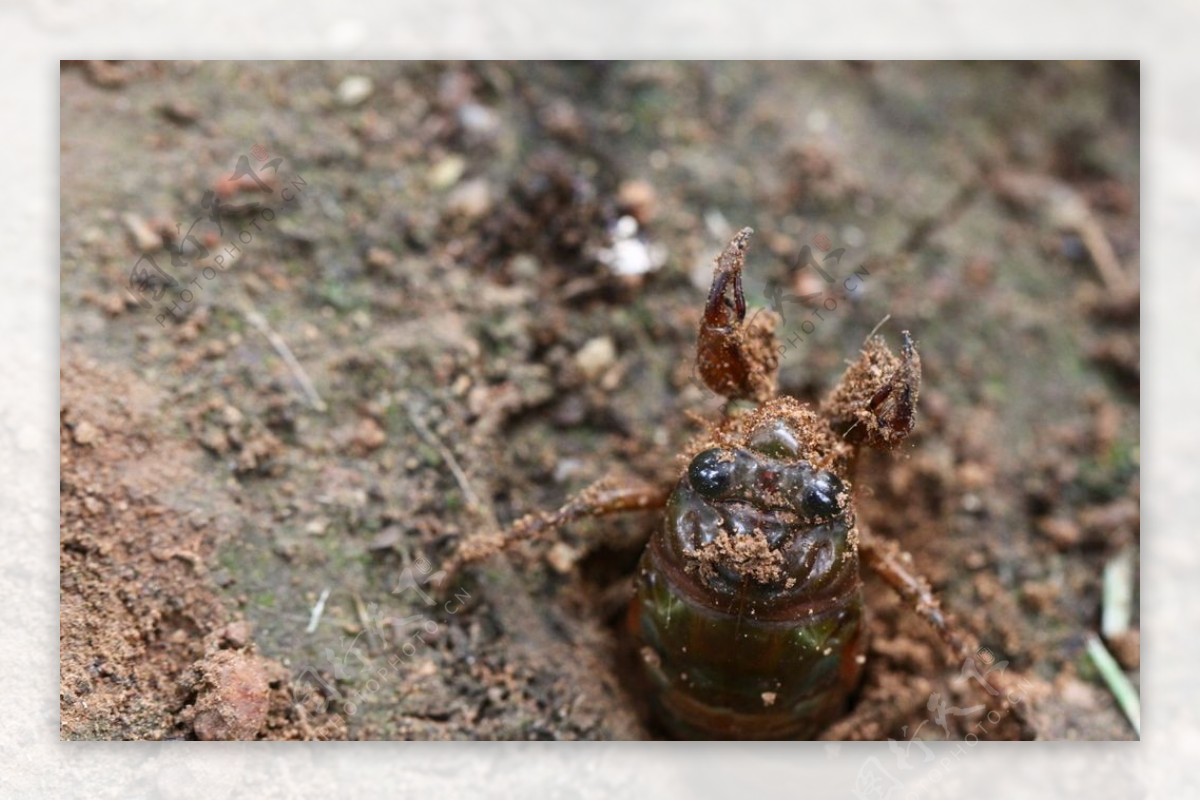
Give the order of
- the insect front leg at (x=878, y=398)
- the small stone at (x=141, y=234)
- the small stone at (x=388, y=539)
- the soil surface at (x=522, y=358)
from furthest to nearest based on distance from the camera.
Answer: the small stone at (x=141, y=234), the small stone at (x=388, y=539), the soil surface at (x=522, y=358), the insect front leg at (x=878, y=398)

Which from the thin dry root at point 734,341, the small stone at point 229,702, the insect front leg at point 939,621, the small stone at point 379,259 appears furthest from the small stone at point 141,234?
the insect front leg at point 939,621

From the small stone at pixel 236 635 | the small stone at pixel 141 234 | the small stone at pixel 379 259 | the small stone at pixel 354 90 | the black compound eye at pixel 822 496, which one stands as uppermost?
the small stone at pixel 354 90

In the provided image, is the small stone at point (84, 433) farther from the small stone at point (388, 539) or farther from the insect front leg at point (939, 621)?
the insect front leg at point (939, 621)

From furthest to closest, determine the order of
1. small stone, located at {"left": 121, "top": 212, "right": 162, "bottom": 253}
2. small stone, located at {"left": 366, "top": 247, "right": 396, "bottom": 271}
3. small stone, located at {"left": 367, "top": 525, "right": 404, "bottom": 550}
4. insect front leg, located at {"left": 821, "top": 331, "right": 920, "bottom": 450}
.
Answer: small stone, located at {"left": 366, "top": 247, "right": 396, "bottom": 271}
small stone, located at {"left": 121, "top": 212, "right": 162, "bottom": 253}
small stone, located at {"left": 367, "top": 525, "right": 404, "bottom": 550}
insect front leg, located at {"left": 821, "top": 331, "right": 920, "bottom": 450}

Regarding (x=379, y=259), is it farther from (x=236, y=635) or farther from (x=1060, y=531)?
(x=1060, y=531)

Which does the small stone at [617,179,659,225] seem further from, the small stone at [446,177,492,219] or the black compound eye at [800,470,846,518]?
the black compound eye at [800,470,846,518]

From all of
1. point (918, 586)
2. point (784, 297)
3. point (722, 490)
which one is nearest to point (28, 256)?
point (722, 490)

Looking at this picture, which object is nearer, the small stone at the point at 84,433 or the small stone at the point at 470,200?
the small stone at the point at 84,433

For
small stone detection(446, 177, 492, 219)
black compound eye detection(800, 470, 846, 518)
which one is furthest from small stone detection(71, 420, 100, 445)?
black compound eye detection(800, 470, 846, 518)
